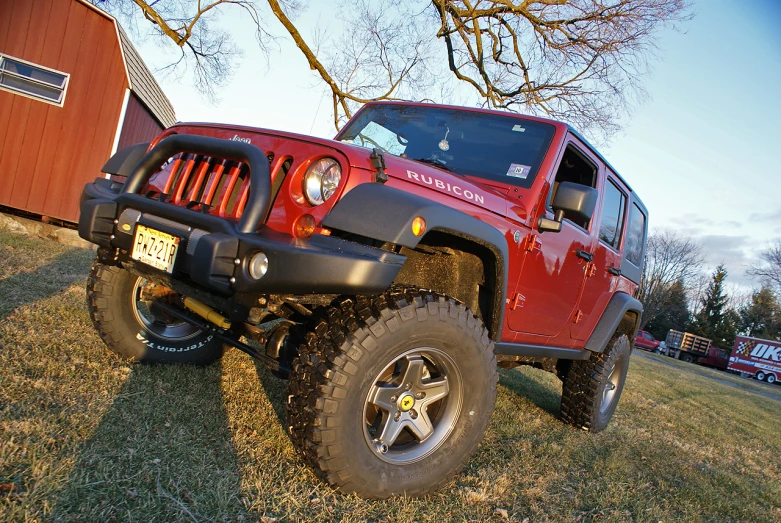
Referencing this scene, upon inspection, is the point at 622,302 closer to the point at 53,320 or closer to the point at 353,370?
the point at 353,370

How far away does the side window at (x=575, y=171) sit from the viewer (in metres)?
3.42

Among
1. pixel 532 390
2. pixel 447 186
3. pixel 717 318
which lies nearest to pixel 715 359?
pixel 717 318

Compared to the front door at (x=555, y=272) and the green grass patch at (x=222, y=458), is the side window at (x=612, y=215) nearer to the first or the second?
the front door at (x=555, y=272)

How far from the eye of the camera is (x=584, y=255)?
3.66m

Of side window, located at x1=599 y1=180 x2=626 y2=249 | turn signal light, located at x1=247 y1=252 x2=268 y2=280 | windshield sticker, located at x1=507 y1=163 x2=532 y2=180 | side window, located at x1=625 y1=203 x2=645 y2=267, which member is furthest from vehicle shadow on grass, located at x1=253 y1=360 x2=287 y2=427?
side window, located at x1=625 y1=203 x2=645 y2=267

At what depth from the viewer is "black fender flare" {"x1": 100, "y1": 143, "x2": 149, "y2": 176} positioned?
9.19ft

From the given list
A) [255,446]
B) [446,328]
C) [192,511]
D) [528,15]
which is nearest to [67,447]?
[192,511]

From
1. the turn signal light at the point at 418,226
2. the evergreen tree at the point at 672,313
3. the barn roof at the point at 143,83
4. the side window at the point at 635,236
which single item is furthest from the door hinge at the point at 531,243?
the evergreen tree at the point at 672,313

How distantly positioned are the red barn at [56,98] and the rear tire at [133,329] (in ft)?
28.1

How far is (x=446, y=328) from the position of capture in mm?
2299

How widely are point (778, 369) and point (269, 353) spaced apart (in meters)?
35.3

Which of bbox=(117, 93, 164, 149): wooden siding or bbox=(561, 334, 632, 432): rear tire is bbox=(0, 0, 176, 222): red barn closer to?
bbox=(117, 93, 164, 149): wooden siding

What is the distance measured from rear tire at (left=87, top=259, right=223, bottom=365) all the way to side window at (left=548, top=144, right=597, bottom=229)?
245 cm

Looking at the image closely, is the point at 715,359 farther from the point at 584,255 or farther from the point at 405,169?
the point at 405,169
